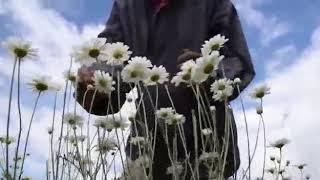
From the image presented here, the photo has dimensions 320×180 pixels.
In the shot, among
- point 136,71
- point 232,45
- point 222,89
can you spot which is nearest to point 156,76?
point 136,71

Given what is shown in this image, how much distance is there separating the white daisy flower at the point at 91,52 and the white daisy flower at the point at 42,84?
0.28 feet

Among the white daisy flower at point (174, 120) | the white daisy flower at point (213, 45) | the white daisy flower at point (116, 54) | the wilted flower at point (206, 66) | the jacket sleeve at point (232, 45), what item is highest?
the jacket sleeve at point (232, 45)

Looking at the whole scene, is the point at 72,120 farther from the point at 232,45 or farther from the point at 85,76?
the point at 232,45

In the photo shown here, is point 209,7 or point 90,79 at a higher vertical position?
point 209,7

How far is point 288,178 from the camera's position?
8.87 ft

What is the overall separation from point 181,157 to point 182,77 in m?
0.31

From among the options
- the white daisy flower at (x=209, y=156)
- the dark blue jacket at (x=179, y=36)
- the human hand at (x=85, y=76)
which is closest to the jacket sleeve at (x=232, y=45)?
the dark blue jacket at (x=179, y=36)

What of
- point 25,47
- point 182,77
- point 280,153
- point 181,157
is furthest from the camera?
point 280,153

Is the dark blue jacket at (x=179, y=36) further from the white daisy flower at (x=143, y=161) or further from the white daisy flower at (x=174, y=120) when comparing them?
the white daisy flower at (x=143, y=161)

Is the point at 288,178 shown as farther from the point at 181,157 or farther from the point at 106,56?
the point at 106,56

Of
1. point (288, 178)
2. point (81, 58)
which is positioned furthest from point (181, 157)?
point (288, 178)

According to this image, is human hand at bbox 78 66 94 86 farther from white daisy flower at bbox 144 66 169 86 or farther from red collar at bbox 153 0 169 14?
red collar at bbox 153 0 169 14

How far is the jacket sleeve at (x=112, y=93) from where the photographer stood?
1697mm

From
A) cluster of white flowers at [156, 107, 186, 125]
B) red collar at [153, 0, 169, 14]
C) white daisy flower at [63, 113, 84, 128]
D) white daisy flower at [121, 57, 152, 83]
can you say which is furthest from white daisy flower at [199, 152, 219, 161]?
red collar at [153, 0, 169, 14]
